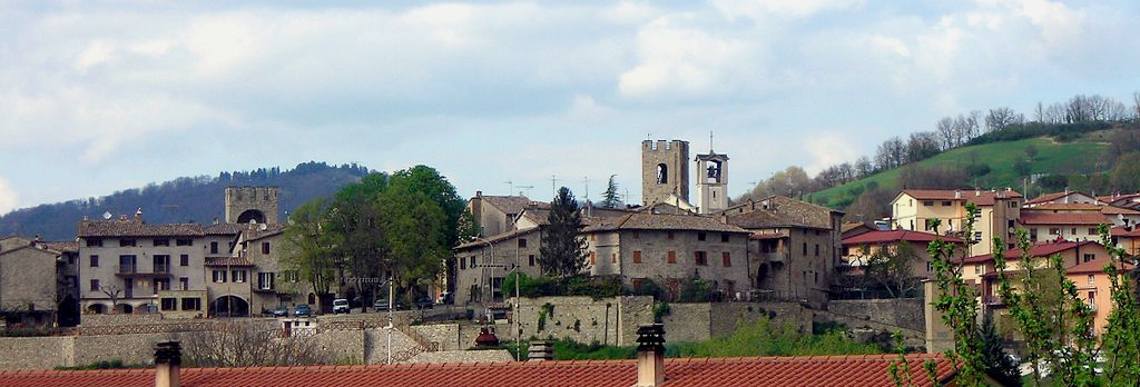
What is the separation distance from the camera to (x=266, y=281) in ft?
329

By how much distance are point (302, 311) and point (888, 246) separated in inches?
1037

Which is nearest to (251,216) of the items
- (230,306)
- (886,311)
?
(230,306)

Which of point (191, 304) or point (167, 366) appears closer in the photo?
point (167, 366)

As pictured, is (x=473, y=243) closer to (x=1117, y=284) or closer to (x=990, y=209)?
(x=990, y=209)

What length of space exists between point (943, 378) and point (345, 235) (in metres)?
73.4

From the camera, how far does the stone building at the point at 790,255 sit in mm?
95062

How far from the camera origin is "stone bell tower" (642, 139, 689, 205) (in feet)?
438

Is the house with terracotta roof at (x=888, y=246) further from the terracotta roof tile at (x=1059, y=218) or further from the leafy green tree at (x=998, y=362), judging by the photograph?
the leafy green tree at (x=998, y=362)

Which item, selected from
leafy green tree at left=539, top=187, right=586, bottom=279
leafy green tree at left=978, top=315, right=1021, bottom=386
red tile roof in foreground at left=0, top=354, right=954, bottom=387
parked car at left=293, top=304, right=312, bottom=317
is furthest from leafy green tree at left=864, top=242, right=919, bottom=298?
red tile roof in foreground at left=0, top=354, right=954, bottom=387

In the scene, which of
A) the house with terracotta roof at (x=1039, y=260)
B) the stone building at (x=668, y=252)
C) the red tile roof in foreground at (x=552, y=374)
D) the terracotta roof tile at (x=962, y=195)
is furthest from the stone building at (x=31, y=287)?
the red tile roof in foreground at (x=552, y=374)

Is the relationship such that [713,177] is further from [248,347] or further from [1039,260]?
[248,347]

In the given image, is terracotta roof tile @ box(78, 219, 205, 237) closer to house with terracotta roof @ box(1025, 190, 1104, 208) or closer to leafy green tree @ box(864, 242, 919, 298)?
leafy green tree @ box(864, 242, 919, 298)

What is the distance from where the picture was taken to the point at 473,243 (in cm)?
9519

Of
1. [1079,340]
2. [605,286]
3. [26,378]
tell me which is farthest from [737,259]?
[1079,340]
